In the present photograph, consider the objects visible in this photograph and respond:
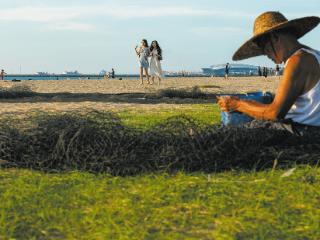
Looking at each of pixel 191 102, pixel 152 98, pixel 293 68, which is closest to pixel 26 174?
pixel 293 68

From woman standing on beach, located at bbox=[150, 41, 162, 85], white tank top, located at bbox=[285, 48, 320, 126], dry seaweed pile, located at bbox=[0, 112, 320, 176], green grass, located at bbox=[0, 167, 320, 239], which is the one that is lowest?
green grass, located at bbox=[0, 167, 320, 239]

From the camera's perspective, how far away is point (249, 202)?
357cm

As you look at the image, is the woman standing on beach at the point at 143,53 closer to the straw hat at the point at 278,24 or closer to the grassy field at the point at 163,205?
the straw hat at the point at 278,24

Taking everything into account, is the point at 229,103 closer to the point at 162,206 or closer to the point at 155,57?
the point at 162,206

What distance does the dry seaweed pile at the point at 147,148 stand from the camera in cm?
475

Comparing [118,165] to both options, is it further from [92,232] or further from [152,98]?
[152,98]

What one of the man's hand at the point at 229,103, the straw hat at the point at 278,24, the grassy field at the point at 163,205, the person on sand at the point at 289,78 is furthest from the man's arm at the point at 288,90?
the grassy field at the point at 163,205

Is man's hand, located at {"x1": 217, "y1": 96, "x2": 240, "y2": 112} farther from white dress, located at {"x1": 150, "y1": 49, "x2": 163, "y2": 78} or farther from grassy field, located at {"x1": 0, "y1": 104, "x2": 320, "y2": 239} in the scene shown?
white dress, located at {"x1": 150, "y1": 49, "x2": 163, "y2": 78}

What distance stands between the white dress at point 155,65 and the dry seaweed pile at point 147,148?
1739 centimetres

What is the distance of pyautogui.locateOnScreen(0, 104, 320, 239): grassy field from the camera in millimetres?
3023

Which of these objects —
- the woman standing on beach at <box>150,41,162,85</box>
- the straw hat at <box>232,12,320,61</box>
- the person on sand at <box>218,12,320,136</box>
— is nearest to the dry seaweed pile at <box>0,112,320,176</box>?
the person on sand at <box>218,12,320,136</box>

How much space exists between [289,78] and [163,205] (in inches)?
64.1

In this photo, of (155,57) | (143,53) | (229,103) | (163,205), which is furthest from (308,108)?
(143,53)

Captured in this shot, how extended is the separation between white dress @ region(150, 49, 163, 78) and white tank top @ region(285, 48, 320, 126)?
17685mm
